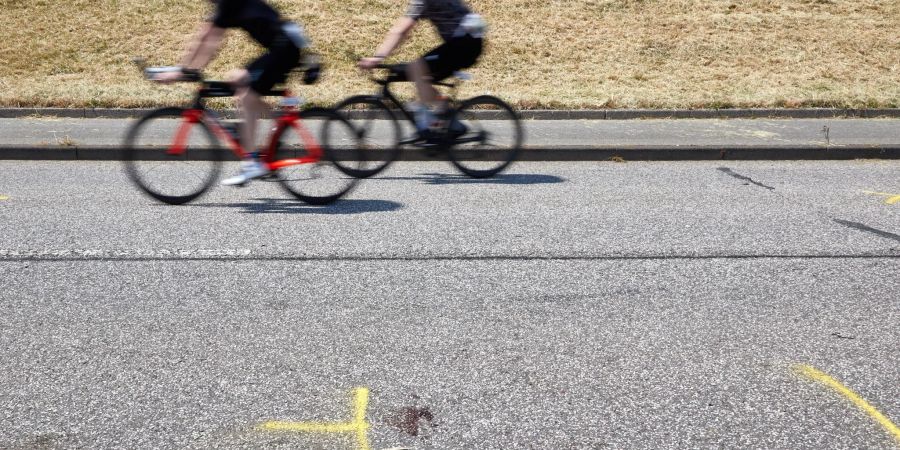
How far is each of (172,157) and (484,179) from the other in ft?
9.33

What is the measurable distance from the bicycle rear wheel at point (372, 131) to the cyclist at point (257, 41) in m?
0.78

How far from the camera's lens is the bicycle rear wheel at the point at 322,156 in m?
7.32

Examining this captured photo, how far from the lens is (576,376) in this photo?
12.3ft

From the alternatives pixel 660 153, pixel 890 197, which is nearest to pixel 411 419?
pixel 890 197

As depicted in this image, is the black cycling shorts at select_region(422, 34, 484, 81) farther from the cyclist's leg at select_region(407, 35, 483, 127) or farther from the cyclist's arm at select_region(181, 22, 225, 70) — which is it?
the cyclist's arm at select_region(181, 22, 225, 70)

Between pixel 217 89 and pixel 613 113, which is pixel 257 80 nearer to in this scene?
pixel 217 89

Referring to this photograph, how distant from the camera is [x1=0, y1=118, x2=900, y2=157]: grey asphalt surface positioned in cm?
1041

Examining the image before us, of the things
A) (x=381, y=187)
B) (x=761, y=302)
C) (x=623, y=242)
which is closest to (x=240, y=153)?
(x=381, y=187)

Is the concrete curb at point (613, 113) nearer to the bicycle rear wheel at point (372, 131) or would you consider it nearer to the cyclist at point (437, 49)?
the cyclist at point (437, 49)

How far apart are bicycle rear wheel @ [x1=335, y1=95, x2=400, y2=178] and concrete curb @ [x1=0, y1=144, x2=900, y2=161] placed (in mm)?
Answer: 1761

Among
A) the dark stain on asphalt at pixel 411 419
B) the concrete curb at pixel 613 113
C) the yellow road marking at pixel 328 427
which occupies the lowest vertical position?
the concrete curb at pixel 613 113

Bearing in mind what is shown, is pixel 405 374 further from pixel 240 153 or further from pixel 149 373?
pixel 240 153

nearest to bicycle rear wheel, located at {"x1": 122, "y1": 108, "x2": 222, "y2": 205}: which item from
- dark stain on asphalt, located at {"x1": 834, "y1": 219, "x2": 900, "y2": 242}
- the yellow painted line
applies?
dark stain on asphalt, located at {"x1": 834, "y1": 219, "x2": 900, "y2": 242}

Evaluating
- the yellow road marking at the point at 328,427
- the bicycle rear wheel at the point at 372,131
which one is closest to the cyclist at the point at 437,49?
the bicycle rear wheel at the point at 372,131
